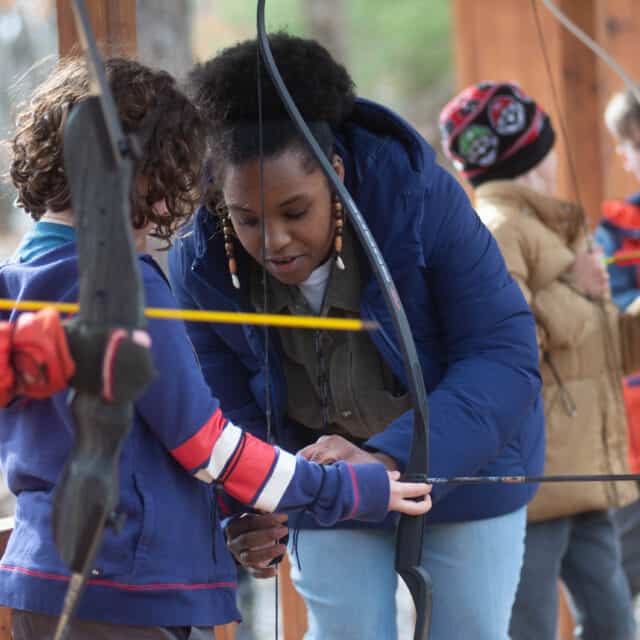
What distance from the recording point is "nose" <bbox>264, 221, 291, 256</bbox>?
5.37 ft

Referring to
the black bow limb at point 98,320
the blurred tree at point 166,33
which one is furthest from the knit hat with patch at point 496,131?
the black bow limb at point 98,320

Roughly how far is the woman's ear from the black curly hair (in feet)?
0.05

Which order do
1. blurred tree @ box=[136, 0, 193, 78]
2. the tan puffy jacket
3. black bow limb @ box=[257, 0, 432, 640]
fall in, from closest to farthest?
black bow limb @ box=[257, 0, 432, 640]
the tan puffy jacket
blurred tree @ box=[136, 0, 193, 78]

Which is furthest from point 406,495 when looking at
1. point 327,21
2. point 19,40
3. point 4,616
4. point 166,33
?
point 327,21

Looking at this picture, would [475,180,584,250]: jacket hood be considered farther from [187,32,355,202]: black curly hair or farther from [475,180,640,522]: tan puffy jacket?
[187,32,355,202]: black curly hair

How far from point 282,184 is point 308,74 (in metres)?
0.17

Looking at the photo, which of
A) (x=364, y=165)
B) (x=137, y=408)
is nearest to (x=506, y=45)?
(x=364, y=165)

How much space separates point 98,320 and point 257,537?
0.61 meters

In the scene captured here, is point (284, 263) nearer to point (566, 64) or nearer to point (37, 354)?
point (37, 354)

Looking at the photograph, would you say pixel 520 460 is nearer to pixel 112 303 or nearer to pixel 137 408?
pixel 137 408

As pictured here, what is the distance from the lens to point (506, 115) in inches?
98.7

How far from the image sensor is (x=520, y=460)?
1794mm

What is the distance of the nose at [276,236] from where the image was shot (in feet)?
5.37

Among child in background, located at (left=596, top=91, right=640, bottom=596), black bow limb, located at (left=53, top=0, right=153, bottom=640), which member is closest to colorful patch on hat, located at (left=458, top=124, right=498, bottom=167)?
child in background, located at (left=596, top=91, right=640, bottom=596)
